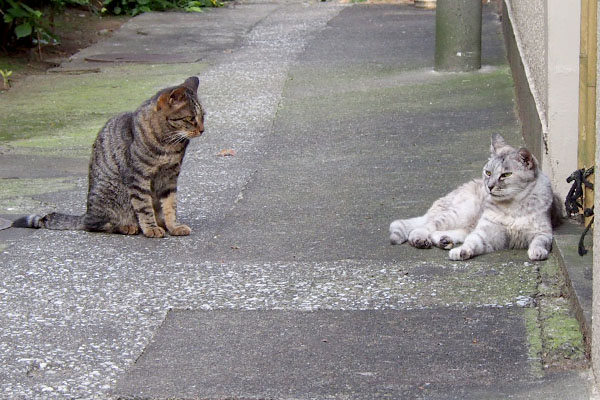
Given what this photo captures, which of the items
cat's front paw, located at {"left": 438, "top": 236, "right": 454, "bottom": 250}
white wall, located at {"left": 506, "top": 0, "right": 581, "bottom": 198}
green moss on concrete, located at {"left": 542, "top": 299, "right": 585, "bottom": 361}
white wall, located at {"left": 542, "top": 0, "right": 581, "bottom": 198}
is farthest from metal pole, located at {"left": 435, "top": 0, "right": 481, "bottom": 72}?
green moss on concrete, located at {"left": 542, "top": 299, "right": 585, "bottom": 361}

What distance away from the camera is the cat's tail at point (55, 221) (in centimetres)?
656

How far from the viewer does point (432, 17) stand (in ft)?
49.7

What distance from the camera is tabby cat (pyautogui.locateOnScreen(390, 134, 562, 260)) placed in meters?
5.68

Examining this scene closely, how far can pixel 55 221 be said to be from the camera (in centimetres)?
657

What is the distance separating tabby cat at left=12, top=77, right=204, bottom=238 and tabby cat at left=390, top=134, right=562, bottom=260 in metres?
1.53

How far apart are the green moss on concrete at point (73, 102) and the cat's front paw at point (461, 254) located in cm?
435

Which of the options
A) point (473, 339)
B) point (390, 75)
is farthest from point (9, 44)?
point (473, 339)

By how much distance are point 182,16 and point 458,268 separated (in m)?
11.5

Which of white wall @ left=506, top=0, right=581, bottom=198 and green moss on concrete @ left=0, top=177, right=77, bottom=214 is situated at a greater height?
white wall @ left=506, top=0, right=581, bottom=198

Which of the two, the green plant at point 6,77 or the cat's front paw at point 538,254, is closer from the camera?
the cat's front paw at point 538,254

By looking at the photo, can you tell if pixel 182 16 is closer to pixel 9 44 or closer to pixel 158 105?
pixel 9 44

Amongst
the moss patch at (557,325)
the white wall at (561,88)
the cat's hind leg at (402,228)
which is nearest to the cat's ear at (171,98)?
the cat's hind leg at (402,228)

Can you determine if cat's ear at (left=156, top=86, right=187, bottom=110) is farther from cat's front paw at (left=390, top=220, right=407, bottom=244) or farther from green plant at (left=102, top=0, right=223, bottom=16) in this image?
green plant at (left=102, top=0, right=223, bottom=16)

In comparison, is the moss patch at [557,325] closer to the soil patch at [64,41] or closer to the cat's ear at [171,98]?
→ the cat's ear at [171,98]
